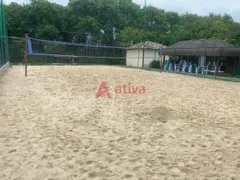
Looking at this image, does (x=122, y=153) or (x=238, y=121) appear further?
(x=238, y=121)

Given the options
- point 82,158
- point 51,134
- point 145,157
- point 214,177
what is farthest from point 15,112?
point 214,177

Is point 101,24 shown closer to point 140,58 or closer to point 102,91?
point 140,58

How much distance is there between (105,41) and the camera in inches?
1013

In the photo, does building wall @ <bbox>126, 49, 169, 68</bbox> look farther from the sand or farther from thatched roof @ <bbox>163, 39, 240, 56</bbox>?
the sand

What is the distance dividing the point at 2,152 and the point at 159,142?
183cm

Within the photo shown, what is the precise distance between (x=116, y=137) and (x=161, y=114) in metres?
1.32

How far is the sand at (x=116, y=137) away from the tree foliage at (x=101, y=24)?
59.4 feet

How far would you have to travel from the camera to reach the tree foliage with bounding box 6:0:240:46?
22.8 meters

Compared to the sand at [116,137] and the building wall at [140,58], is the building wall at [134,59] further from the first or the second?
the sand at [116,137]

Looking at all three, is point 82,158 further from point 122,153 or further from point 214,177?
point 214,177

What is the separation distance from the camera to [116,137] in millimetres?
2836

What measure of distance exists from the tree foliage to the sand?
59.4 ft

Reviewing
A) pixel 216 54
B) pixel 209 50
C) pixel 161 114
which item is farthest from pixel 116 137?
pixel 209 50

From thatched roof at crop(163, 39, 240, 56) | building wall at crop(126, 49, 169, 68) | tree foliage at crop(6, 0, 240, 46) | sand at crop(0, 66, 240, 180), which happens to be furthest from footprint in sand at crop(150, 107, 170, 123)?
tree foliage at crop(6, 0, 240, 46)
